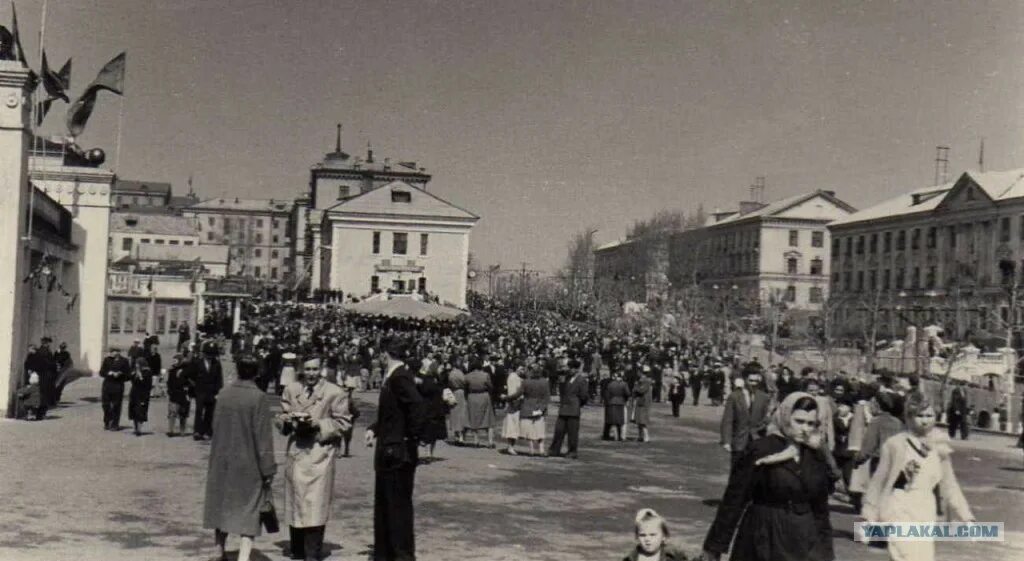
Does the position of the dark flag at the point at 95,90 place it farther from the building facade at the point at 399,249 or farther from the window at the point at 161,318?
the building facade at the point at 399,249

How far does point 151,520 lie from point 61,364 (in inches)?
544

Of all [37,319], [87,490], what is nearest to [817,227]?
[37,319]

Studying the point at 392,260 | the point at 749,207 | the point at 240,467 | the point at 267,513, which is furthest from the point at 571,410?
the point at 749,207

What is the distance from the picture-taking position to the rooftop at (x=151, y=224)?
121062mm

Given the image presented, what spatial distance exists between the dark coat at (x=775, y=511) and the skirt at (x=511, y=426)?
12.8m

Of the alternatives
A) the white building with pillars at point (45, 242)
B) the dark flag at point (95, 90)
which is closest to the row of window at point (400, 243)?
the white building with pillars at point (45, 242)

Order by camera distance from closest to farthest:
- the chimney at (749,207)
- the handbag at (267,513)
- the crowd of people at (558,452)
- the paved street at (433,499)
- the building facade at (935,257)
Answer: the crowd of people at (558,452)
the handbag at (267,513)
the paved street at (433,499)
the building facade at (935,257)
the chimney at (749,207)

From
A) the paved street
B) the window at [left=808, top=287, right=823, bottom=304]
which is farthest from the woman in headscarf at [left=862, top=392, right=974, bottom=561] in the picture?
the window at [left=808, top=287, right=823, bottom=304]

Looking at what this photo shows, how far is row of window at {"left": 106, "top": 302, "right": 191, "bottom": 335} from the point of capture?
41.3 metres

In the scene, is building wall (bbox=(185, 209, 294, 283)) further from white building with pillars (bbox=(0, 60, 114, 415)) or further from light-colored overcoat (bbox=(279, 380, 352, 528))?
Answer: light-colored overcoat (bbox=(279, 380, 352, 528))

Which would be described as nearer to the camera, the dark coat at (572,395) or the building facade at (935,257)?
the dark coat at (572,395)

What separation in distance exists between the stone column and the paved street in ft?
3.55

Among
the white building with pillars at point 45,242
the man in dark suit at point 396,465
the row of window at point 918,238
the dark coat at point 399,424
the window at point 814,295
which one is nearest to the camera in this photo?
the man in dark suit at point 396,465

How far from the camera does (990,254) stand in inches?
2478
